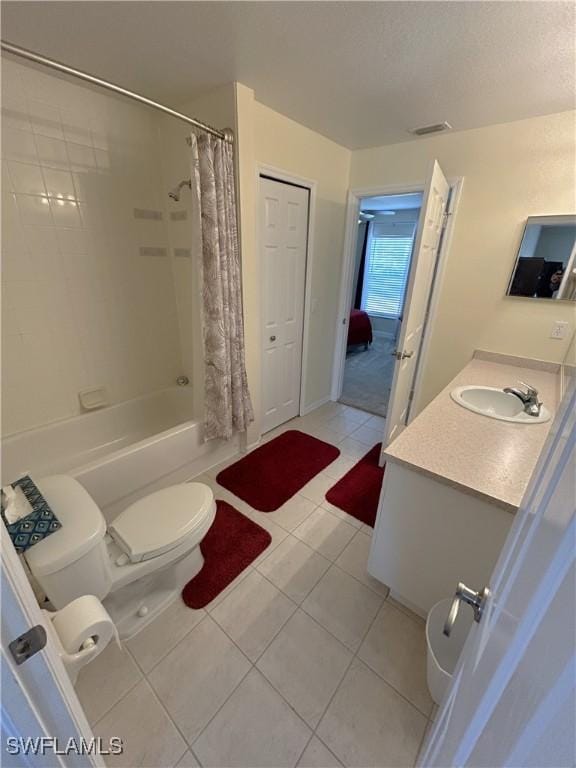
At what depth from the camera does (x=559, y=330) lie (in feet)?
6.65

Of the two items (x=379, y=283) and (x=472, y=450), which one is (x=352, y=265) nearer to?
(x=472, y=450)

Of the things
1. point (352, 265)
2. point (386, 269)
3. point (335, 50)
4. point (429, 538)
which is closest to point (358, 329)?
point (386, 269)

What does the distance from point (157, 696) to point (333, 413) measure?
241 centimetres

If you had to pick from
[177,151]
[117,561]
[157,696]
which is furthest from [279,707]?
[177,151]

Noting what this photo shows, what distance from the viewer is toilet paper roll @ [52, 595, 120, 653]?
0.80 m

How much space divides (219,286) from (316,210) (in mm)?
1212

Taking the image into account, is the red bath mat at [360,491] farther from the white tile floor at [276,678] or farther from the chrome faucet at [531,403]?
the chrome faucet at [531,403]

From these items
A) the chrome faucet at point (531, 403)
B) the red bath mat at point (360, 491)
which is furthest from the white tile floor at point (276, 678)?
the chrome faucet at point (531, 403)

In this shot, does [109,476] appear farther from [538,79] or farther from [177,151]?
[538,79]

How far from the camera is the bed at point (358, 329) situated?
503cm

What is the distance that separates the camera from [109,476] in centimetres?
169

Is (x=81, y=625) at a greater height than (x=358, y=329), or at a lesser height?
greater

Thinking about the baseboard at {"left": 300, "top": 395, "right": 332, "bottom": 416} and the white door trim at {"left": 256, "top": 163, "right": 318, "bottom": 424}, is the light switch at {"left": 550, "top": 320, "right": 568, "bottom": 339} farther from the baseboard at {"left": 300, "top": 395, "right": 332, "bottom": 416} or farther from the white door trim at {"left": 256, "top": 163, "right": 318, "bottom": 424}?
the baseboard at {"left": 300, "top": 395, "right": 332, "bottom": 416}

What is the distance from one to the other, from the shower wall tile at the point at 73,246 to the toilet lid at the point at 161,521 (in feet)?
4.02
